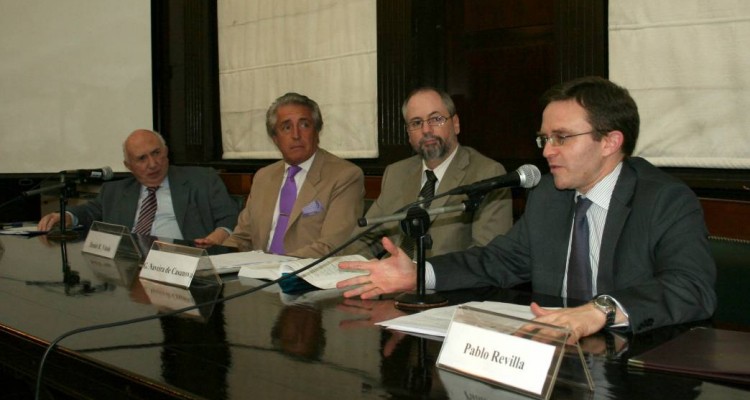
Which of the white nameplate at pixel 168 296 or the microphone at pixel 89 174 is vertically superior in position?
the microphone at pixel 89 174

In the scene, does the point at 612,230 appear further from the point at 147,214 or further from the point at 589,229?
the point at 147,214

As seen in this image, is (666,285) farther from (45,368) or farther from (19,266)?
(19,266)

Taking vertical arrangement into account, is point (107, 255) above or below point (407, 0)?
below

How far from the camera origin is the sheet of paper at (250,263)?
2344 mm

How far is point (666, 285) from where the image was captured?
172 cm

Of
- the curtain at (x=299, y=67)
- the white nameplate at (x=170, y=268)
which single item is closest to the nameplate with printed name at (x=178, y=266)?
the white nameplate at (x=170, y=268)

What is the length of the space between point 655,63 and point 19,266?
2590 mm

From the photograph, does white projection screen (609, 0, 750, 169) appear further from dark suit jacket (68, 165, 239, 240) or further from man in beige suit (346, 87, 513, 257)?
dark suit jacket (68, 165, 239, 240)

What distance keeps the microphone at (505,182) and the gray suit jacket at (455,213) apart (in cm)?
102

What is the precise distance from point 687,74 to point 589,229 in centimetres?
132

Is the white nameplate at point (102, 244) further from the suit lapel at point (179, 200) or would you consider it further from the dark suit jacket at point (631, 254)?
the dark suit jacket at point (631, 254)

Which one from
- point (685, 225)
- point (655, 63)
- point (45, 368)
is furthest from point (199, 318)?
point (655, 63)

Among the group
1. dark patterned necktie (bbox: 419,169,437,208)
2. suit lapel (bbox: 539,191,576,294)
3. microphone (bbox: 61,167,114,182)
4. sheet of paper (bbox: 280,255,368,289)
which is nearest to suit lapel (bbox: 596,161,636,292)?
suit lapel (bbox: 539,191,576,294)

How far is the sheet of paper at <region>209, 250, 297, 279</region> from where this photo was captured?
2.34 m
